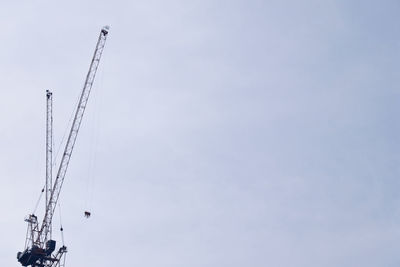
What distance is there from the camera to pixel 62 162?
497 ft

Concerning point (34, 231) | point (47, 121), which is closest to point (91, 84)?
point (47, 121)

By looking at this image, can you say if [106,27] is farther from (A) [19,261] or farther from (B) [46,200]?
(A) [19,261]

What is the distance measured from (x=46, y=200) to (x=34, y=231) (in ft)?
33.9

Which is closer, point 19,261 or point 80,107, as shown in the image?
point 19,261

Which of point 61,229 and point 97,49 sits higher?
point 97,49

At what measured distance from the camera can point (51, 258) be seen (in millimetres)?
142500

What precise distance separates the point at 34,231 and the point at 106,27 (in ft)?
232

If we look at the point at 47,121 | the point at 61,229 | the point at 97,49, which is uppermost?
the point at 97,49

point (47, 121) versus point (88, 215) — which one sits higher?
point (47, 121)

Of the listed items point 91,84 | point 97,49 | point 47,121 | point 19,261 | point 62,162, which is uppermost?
point 97,49

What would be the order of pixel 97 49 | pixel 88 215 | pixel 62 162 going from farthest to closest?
pixel 97 49 < pixel 62 162 < pixel 88 215

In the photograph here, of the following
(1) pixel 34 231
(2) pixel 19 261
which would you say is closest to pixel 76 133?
(1) pixel 34 231

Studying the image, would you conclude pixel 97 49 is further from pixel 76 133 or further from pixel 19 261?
pixel 19 261

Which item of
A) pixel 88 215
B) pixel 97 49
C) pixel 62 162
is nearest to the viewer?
pixel 88 215
